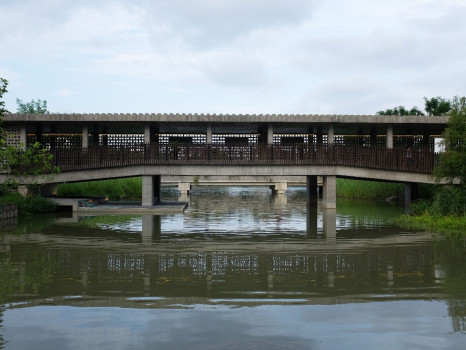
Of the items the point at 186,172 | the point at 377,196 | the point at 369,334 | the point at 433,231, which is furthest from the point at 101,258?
the point at 377,196

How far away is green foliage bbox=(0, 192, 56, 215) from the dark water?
6.78 metres

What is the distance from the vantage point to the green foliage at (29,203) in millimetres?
20833

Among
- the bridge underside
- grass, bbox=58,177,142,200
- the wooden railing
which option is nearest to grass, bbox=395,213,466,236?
the bridge underside

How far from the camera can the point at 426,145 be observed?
2644 centimetres

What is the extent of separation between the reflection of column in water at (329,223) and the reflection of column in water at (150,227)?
473cm

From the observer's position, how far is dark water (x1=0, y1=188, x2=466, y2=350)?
18.6 feet

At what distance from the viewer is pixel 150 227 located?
54.3 feet

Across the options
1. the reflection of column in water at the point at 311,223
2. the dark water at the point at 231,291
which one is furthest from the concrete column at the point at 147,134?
the dark water at the point at 231,291

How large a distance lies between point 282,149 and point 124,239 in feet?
37.2

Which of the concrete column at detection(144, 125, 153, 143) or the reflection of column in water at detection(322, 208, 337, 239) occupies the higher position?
the concrete column at detection(144, 125, 153, 143)

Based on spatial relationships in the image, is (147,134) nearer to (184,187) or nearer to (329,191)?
(329,191)

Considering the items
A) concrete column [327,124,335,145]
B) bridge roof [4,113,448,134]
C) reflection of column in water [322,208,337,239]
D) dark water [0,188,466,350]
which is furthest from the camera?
concrete column [327,124,335,145]

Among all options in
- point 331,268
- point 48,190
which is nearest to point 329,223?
point 331,268

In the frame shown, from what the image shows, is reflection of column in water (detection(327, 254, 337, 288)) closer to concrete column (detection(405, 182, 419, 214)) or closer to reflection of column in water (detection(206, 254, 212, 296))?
reflection of column in water (detection(206, 254, 212, 296))
